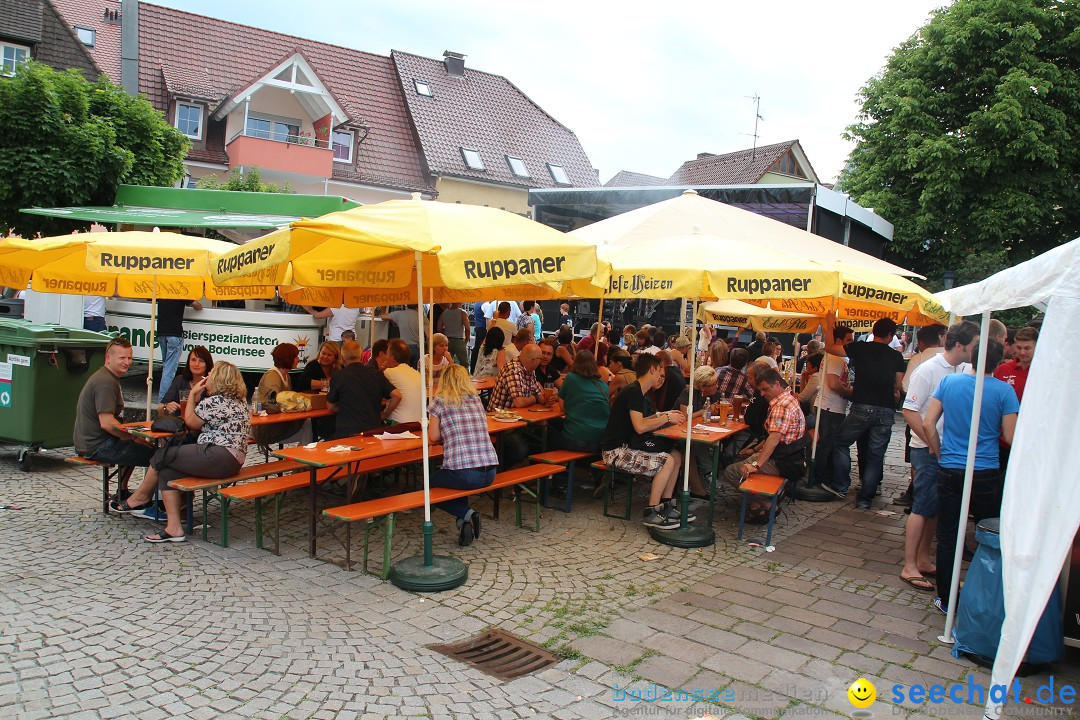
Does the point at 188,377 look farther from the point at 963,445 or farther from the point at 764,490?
the point at 963,445

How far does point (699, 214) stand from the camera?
7.86 m

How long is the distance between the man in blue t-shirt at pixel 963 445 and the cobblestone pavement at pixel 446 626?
670 millimetres

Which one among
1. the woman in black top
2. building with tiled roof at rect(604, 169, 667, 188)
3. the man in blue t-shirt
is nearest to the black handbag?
the woman in black top

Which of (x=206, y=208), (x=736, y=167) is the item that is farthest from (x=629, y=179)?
(x=206, y=208)

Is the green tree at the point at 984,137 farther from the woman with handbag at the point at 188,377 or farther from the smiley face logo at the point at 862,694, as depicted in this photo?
the woman with handbag at the point at 188,377

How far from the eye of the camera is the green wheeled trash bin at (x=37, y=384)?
7.88 meters

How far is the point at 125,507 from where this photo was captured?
6.64 metres

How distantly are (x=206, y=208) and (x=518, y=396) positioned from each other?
8475 millimetres

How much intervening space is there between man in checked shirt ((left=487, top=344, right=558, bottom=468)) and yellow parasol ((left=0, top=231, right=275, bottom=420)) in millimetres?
2664

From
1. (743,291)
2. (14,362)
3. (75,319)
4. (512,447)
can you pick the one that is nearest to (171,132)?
(75,319)

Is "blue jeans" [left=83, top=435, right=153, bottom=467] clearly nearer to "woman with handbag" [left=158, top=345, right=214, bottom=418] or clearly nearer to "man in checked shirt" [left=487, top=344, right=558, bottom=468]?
"woman with handbag" [left=158, top=345, right=214, bottom=418]

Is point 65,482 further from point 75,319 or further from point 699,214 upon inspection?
point 699,214

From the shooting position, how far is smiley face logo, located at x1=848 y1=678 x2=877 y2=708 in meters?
3.95

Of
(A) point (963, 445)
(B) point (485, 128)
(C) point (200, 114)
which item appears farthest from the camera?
(B) point (485, 128)
